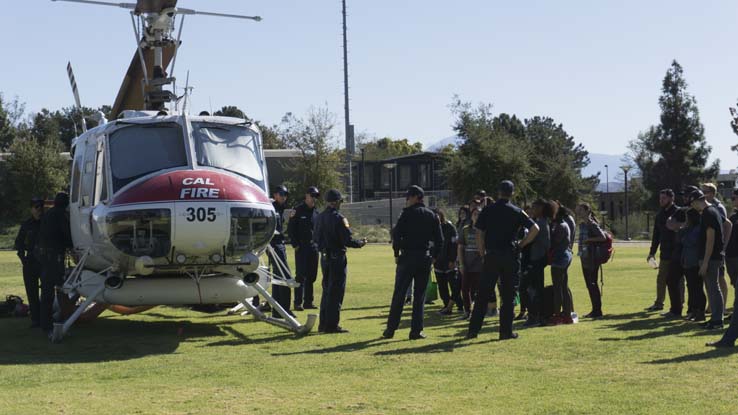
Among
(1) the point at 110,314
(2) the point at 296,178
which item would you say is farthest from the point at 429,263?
(2) the point at 296,178

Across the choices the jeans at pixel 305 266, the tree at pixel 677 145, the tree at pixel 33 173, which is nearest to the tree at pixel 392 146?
the tree at pixel 677 145

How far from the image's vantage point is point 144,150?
1256cm

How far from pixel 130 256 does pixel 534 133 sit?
9192 cm

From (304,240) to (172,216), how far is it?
510 centimetres

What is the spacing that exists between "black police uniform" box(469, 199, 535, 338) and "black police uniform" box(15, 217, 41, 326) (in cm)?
710

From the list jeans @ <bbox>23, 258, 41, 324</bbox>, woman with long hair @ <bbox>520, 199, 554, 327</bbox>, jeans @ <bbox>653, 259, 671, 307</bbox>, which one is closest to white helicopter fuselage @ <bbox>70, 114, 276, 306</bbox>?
jeans @ <bbox>23, 258, 41, 324</bbox>

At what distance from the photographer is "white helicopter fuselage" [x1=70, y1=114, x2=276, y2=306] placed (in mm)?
11508

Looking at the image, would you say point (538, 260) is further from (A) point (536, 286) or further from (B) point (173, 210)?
(B) point (173, 210)

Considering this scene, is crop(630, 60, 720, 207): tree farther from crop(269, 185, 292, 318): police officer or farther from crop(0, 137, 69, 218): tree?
crop(269, 185, 292, 318): police officer

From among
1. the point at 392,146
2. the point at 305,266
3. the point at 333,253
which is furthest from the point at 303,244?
the point at 392,146

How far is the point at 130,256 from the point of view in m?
11.9

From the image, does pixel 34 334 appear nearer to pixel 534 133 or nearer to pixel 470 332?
pixel 470 332

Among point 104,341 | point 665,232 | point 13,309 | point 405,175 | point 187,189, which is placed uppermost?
point 405,175

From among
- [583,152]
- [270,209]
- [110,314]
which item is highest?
[583,152]
